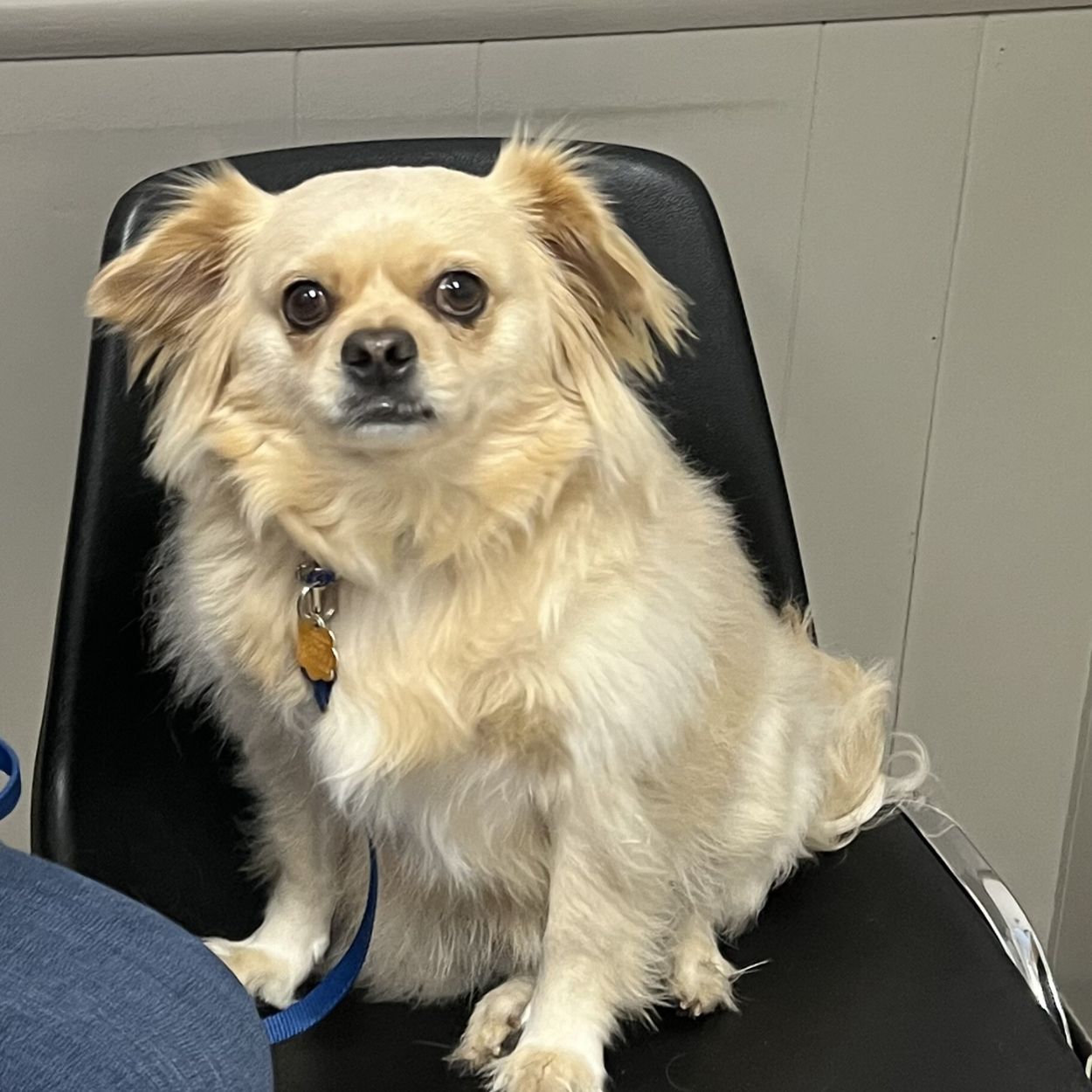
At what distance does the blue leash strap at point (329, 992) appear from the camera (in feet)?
3.03

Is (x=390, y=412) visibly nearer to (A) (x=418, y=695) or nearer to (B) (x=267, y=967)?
(A) (x=418, y=695)

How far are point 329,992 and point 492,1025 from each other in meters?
0.11

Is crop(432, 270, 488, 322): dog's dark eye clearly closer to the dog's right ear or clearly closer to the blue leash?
the dog's right ear

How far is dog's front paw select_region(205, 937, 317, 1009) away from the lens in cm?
100

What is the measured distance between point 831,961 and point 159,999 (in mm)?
553

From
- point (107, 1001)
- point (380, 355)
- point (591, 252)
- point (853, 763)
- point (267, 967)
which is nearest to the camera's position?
point (107, 1001)

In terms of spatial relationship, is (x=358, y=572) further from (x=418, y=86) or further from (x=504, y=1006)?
(x=418, y=86)

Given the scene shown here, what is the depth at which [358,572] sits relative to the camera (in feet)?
2.92

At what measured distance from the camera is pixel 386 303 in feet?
2.73

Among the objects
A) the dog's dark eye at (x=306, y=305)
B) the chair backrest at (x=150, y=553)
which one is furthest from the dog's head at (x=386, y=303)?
the chair backrest at (x=150, y=553)

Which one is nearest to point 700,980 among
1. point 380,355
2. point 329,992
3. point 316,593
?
point 329,992

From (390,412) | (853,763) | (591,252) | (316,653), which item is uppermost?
(591,252)

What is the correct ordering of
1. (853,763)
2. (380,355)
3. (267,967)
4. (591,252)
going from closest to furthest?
(380,355)
(591,252)
(267,967)
(853,763)

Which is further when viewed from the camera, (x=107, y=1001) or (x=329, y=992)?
(x=329, y=992)
